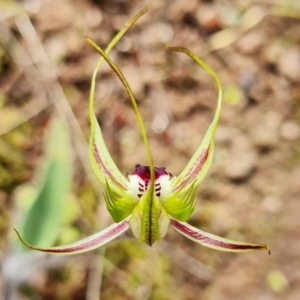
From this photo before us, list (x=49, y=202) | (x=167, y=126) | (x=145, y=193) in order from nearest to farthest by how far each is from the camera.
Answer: (x=145, y=193) → (x=49, y=202) → (x=167, y=126)

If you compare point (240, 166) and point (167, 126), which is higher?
point (167, 126)

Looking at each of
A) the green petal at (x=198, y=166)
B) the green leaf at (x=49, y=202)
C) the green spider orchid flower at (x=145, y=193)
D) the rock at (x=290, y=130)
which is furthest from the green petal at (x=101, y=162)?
the rock at (x=290, y=130)

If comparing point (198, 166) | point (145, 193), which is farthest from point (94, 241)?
point (198, 166)

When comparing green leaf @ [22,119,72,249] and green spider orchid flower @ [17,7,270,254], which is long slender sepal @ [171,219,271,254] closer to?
green spider orchid flower @ [17,7,270,254]

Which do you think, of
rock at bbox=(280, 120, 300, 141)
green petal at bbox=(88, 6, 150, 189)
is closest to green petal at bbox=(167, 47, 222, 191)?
green petal at bbox=(88, 6, 150, 189)

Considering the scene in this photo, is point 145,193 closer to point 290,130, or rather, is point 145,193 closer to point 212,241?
point 212,241

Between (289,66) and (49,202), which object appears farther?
(289,66)

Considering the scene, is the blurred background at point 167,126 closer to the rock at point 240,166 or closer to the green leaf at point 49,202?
the rock at point 240,166

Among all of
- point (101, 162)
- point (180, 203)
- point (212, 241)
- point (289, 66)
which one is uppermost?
point (101, 162)
